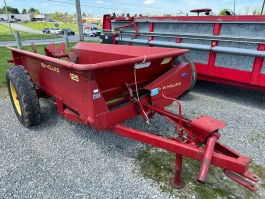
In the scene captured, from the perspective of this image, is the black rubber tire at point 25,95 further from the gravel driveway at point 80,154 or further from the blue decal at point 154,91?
the blue decal at point 154,91

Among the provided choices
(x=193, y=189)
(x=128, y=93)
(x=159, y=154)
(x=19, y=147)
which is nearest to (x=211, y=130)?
(x=193, y=189)

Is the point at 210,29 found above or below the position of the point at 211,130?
above

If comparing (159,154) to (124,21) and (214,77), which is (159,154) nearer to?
(214,77)

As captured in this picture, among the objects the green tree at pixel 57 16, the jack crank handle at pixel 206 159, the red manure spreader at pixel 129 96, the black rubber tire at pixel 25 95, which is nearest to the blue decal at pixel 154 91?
the red manure spreader at pixel 129 96

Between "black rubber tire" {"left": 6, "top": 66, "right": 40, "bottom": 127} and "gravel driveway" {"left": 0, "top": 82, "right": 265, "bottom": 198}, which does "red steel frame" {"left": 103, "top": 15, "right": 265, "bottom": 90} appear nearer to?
"gravel driveway" {"left": 0, "top": 82, "right": 265, "bottom": 198}

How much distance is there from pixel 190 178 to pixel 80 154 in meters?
1.32

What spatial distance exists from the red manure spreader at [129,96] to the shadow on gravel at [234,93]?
1.96m

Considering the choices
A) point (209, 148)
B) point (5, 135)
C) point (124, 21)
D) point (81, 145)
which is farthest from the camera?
point (124, 21)

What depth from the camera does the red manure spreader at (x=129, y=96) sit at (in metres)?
2.01

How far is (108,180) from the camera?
2439 mm

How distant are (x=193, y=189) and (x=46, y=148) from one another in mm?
1844

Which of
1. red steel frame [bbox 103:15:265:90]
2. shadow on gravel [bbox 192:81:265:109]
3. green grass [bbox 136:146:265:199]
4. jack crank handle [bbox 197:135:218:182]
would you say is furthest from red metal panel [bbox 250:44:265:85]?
jack crank handle [bbox 197:135:218:182]

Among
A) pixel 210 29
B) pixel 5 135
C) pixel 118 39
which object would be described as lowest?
pixel 5 135

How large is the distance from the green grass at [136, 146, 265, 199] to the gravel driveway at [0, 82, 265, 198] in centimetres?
11
